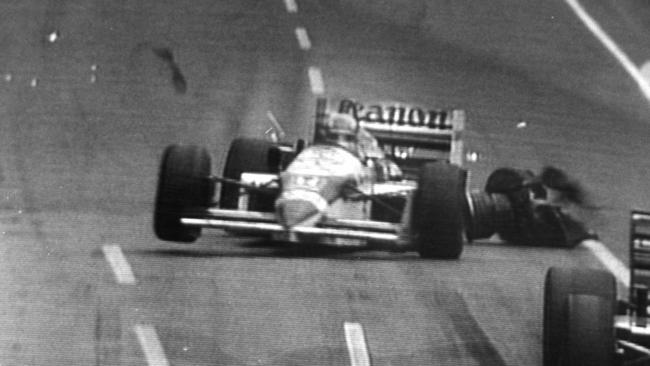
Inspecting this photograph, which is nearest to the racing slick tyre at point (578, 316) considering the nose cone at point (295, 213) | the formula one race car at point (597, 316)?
the formula one race car at point (597, 316)

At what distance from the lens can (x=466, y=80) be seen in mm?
2109

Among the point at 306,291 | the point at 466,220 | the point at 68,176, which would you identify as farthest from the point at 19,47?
the point at 466,220

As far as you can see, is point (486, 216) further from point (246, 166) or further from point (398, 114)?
point (246, 166)

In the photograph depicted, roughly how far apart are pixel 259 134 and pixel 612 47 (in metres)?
0.55

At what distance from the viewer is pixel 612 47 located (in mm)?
2152

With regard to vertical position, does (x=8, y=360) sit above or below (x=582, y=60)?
below

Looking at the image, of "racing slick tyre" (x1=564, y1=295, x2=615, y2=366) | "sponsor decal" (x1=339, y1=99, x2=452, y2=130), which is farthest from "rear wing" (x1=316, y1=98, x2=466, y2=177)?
"racing slick tyre" (x1=564, y1=295, x2=615, y2=366)

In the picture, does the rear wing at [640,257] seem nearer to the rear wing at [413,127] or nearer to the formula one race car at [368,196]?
the formula one race car at [368,196]

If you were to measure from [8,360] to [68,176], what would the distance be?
29 centimetres

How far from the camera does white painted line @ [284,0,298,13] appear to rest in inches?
83.4

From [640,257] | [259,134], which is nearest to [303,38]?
[259,134]

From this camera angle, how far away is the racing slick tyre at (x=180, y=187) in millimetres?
2025

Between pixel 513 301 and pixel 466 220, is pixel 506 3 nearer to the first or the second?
pixel 466 220

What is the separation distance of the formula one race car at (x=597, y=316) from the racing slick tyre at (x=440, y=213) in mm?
190
